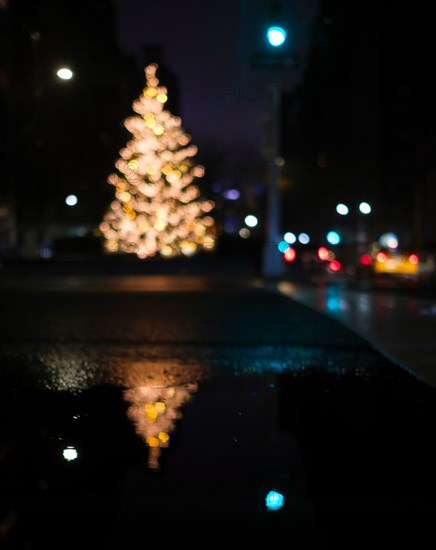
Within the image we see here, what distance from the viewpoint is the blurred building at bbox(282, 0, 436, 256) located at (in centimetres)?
5272

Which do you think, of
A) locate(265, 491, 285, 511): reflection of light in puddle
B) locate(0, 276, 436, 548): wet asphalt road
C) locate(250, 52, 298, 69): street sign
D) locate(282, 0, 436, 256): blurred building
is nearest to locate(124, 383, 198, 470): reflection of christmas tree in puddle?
locate(0, 276, 436, 548): wet asphalt road

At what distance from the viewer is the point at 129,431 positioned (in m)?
7.80

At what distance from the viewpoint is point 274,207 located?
109 ft

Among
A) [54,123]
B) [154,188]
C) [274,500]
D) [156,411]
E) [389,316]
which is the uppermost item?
[54,123]

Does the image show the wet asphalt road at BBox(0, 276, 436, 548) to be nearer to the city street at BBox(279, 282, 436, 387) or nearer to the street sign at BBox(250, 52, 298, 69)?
the city street at BBox(279, 282, 436, 387)

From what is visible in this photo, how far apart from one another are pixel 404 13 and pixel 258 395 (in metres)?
54.1

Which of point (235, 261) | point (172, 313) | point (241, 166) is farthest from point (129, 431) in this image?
point (241, 166)

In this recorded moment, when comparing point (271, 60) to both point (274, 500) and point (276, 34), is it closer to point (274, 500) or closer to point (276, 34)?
point (276, 34)

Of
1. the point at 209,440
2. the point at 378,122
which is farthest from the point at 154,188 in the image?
the point at 209,440

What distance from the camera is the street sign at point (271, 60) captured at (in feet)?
63.0

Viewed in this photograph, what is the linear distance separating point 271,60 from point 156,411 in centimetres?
1247

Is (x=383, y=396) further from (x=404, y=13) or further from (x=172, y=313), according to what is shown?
(x=404, y=13)

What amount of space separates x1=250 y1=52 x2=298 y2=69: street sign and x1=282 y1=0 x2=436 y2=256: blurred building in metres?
27.7

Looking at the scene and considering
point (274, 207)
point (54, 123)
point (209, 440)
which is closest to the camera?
point (209, 440)
